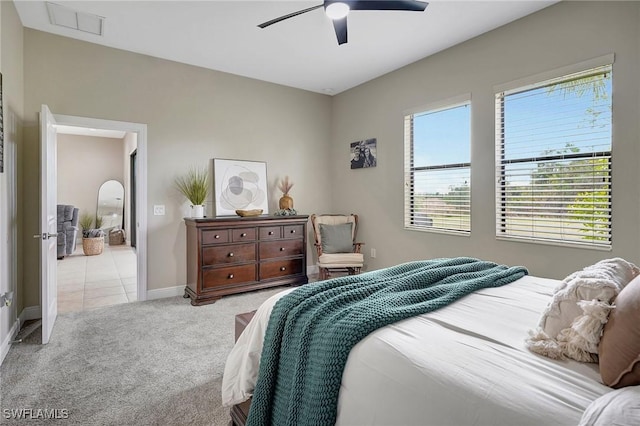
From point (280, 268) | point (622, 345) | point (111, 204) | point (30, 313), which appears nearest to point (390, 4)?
point (622, 345)

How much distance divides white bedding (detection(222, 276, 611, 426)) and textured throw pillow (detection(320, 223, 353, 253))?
320cm

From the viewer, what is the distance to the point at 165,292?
4.08m

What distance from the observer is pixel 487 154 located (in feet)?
11.4

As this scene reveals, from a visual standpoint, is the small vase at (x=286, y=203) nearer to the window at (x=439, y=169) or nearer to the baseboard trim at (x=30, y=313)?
the window at (x=439, y=169)

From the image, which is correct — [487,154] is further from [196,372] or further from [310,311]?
[196,372]

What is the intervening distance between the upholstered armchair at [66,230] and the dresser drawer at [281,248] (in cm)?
463

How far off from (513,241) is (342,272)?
86.0 inches

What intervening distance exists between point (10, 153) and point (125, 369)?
6.69ft

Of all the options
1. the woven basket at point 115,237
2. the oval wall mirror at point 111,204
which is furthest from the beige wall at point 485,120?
the oval wall mirror at point 111,204

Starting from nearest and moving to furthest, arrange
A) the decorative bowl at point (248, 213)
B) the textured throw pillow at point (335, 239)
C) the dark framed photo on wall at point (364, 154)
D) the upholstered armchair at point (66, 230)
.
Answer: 1. the decorative bowl at point (248, 213)
2. the textured throw pillow at point (335, 239)
3. the dark framed photo on wall at point (364, 154)
4. the upholstered armchair at point (66, 230)

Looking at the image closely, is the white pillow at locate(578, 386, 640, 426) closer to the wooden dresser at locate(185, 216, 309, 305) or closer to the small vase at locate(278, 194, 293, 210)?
the wooden dresser at locate(185, 216, 309, 305)

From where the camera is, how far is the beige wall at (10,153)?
257cm

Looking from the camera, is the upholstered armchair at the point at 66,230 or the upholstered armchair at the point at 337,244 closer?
the upholstered armchair at the point at 337,244

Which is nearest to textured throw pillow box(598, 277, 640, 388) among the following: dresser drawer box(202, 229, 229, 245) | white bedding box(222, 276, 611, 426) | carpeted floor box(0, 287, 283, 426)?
white bedding box(222, 276, 611, 426)
